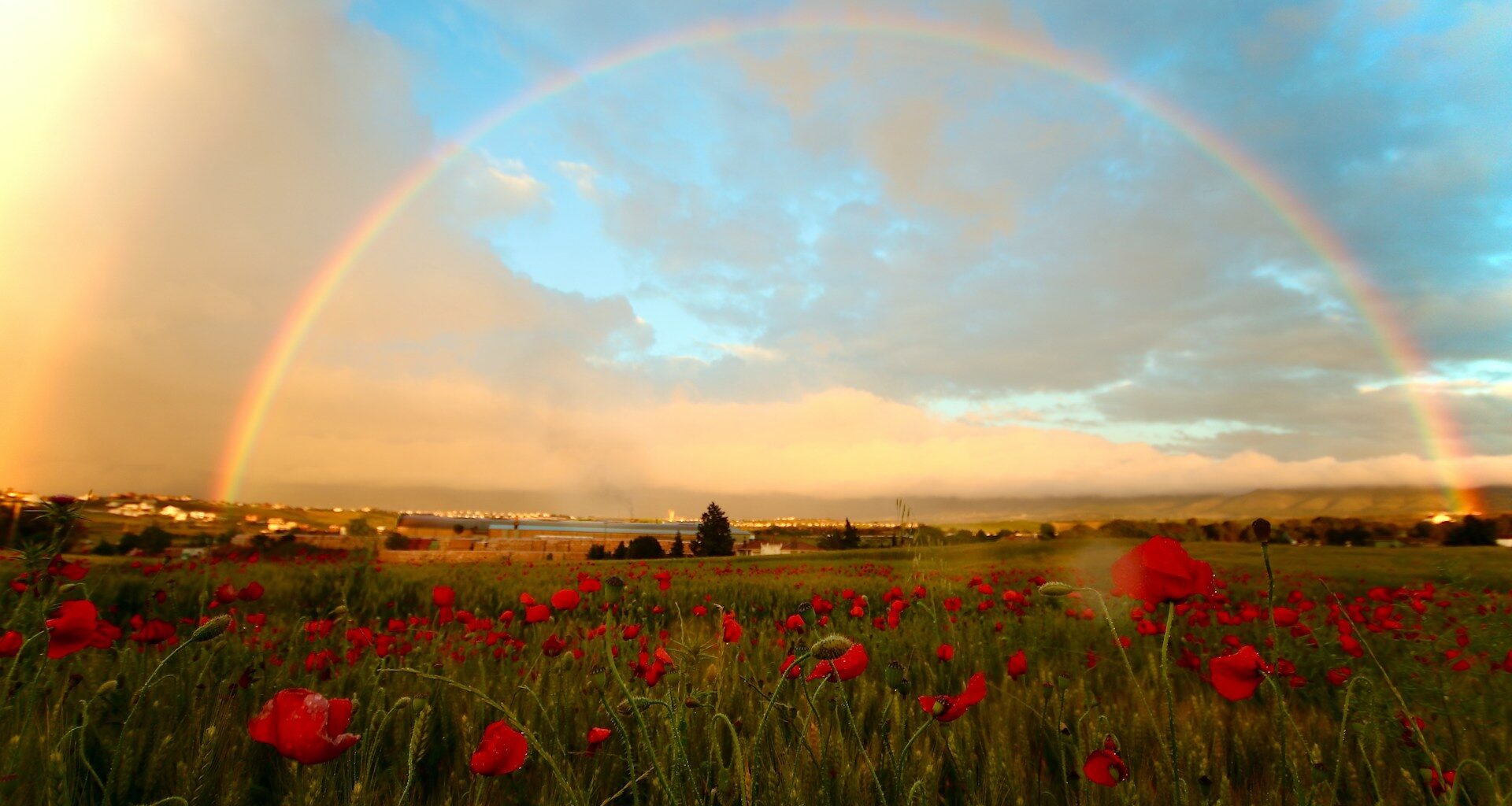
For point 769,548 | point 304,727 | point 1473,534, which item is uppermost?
point 304,727

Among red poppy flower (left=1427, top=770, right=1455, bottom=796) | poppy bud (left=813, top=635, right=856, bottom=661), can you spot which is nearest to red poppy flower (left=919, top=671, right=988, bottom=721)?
poppy bud (left=813, top=635, right=856, bottom=661)

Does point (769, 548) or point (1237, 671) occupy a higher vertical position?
point (1237, 671)

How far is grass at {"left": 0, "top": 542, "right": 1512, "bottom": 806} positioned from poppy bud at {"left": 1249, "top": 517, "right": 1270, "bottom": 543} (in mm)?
360

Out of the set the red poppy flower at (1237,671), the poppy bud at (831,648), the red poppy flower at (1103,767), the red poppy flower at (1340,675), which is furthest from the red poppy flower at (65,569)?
the red poppy flower at (1340,675)

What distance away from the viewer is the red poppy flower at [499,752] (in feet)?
5.46

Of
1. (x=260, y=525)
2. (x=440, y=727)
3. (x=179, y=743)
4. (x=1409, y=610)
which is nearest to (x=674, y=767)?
(x=440, y=727)

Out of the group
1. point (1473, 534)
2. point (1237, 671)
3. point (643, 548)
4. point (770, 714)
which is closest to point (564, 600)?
point (770, 714)

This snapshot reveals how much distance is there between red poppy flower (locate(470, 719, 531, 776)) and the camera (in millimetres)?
1665

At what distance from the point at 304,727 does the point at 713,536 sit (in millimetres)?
18575

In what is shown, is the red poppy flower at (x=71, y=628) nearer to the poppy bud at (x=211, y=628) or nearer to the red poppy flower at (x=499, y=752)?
the poppy bud at (x=211, y=628)

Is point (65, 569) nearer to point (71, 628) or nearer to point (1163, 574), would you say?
point (71, 628)

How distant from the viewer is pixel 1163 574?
171 cm

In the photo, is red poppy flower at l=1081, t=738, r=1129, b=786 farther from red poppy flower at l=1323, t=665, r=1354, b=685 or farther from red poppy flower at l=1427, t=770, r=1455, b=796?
red poppy flower at l=1323, t=665, r=1354, b=685

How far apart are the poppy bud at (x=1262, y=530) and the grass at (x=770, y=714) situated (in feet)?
1.18
